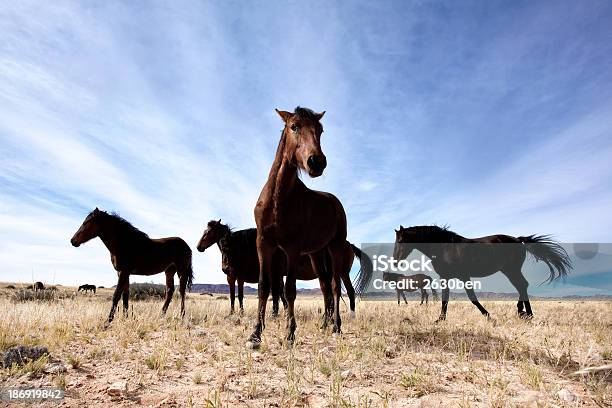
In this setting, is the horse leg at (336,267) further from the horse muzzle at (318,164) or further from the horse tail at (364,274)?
the horse tail at (364,274)

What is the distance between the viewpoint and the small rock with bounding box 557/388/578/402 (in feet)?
10.1

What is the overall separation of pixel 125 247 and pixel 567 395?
10256 millimetres

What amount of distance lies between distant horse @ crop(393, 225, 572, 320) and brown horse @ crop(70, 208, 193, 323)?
7.38m

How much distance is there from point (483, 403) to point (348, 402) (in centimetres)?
116

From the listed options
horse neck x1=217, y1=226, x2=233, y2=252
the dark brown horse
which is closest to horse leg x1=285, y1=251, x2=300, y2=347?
the dark brown horse

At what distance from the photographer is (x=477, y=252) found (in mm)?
11086

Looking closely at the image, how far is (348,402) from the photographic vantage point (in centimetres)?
302

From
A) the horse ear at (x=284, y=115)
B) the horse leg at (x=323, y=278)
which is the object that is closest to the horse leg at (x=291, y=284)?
the horse leg at (x=323, y=278)

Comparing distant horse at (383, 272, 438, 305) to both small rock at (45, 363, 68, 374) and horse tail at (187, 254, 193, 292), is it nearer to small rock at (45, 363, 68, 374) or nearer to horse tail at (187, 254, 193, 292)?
horse tail at (187, 254, 193, 292)

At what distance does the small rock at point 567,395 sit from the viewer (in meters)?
3.07

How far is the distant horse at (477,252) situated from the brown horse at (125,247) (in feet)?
24.2

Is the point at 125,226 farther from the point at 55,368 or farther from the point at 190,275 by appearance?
the point at 55,368

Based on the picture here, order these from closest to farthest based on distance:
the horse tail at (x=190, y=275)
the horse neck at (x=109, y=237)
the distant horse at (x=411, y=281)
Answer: the horse neck at (x=109, y=237) → the horse tail at (x=190, y=275) → the distant horse at (x=411, y=281)

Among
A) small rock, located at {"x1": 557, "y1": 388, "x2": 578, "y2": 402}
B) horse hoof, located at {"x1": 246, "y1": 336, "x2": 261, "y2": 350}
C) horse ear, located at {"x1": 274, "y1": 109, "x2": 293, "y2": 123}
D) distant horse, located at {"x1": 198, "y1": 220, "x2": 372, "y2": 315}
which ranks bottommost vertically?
small rock, located at {"x1": 557, "y1": 388, "x2": 578, "y2": 402}
